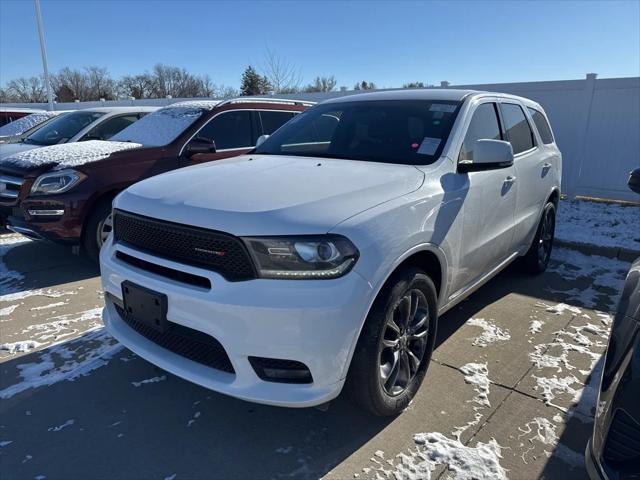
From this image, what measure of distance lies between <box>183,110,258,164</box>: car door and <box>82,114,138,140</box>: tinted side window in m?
2.41

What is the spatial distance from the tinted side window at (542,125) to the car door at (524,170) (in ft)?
0.91

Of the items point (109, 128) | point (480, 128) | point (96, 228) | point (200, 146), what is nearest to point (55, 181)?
point (96, 228)

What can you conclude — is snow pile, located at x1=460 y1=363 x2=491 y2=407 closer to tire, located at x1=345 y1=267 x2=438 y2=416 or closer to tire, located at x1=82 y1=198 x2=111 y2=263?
tire, located at x1=345 y1=267 x2=438 y2=416

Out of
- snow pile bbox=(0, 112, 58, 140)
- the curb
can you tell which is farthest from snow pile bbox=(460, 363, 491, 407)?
snow pile bbox=(0, 112, 58, 140)

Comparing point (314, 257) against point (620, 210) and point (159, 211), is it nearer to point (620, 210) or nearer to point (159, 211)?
point (159, 211)

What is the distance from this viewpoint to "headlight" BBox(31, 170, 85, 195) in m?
4.85

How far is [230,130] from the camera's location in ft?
20.2

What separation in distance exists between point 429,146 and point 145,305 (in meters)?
2.02

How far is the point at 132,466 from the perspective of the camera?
2.28 meters

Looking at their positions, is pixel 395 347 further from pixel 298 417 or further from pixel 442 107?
pixel 442 107

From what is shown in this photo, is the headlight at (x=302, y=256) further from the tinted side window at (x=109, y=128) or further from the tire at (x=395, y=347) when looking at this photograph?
the tinted side window at (x=109, y=128)

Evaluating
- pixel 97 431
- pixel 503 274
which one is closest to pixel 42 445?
pixel 97 431

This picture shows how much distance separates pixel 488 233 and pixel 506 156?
2.06ft

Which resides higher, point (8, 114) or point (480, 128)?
point (8, 114)
